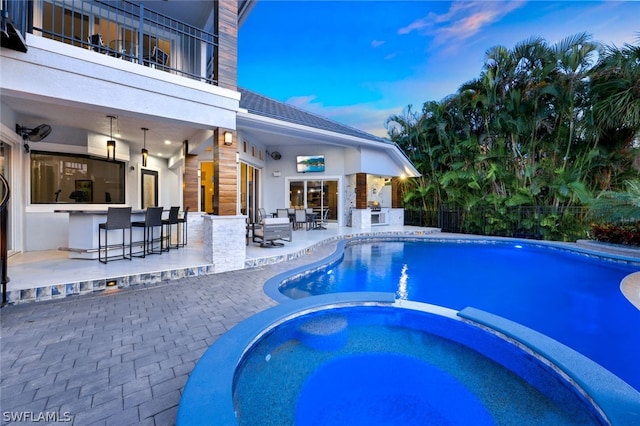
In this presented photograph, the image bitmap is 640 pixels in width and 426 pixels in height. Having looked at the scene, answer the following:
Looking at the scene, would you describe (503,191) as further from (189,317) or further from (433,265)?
(189,317)

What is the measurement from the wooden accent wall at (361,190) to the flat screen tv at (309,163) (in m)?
2.10

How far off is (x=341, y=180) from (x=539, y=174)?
30.4 ft

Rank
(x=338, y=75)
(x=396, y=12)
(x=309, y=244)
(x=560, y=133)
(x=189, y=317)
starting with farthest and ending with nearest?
1. (x=338, y=75)
2. (x=396, y=12)
3. (x=560, y=133)
4. (x=309, y=244)
5. (x=189, y=317)

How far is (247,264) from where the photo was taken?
667cm

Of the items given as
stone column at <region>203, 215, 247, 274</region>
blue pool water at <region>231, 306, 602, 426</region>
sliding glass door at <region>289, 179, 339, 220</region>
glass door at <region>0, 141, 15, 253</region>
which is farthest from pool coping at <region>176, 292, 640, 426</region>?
sliding glass door at <region>289, 179, 339, 220</region>

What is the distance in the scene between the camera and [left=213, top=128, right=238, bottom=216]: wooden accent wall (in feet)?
20.4

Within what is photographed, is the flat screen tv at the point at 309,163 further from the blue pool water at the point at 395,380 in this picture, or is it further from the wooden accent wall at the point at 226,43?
the blue pool water at the point at 395,380

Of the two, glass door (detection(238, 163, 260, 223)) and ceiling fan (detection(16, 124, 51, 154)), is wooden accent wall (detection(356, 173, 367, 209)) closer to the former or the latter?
glass door (detection(238, 163, 260, 223))

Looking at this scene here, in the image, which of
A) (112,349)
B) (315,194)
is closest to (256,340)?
(112,349)

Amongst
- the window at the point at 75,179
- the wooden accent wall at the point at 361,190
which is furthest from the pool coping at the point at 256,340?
the wooden accent wall at the point at 361,190

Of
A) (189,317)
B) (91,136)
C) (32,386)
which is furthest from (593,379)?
(91,136)

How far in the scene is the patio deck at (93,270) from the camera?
4.33 meters

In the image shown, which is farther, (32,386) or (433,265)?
(433,265)

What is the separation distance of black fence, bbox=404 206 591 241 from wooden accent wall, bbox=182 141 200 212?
42.5ft
